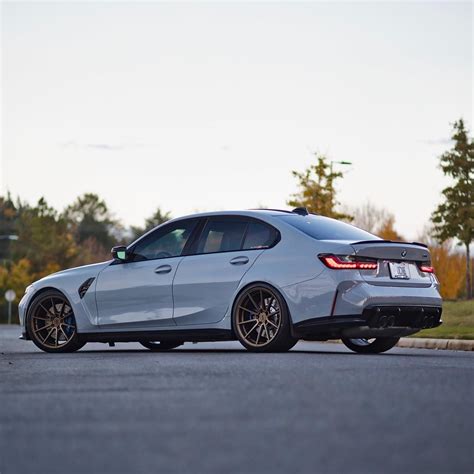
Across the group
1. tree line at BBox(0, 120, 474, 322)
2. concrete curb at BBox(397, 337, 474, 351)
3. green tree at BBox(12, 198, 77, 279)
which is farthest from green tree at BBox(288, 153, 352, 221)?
green tree at BBox(12, 198, 77, 279)

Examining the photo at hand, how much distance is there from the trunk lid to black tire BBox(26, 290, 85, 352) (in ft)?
12.6

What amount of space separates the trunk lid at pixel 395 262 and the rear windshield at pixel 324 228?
41 cm

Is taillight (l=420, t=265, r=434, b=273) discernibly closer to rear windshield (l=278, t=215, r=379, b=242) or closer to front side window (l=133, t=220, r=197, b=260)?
rear windshield (l=278, t=215, r=379, b=242)

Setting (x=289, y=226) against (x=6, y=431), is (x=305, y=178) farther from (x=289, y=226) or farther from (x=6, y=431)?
(x=6, y=431)

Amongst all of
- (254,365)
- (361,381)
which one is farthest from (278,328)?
(361,381)

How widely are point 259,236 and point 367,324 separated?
170cm

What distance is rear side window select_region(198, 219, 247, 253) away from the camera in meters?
12.9

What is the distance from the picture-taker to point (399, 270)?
40.3 ft

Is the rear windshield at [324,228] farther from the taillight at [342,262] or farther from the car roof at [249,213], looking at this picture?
the taillight at [342,262]

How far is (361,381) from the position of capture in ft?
27.5

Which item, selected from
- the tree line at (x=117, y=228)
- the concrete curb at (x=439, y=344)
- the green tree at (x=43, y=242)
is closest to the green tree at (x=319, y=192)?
the tree line at (x=117, y=228)

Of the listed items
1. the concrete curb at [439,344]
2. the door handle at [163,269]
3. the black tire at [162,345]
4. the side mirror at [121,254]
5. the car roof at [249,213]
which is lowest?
the concrete curb at [439,344]

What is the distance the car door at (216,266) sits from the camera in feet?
40.9

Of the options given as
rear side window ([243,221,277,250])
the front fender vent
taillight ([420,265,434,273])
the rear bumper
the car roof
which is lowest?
the rear bumper
